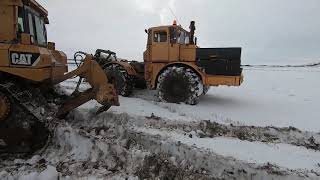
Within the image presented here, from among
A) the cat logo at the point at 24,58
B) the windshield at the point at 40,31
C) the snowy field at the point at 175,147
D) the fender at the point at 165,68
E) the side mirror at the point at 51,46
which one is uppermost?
the windshield at the point at 40,31

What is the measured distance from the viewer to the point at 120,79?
12.4 m

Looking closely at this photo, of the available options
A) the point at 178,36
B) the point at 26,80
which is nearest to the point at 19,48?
the point at 26,80

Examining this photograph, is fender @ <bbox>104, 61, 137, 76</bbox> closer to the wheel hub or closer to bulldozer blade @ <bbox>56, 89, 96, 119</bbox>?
bulldozer blade @ <bbox>56, 89, 96, 119</bbox>

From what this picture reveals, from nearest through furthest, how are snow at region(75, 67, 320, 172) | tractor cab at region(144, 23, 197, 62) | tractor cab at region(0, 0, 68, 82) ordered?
snow at region(75, 67, 320, 172) → tractor cab at region(0, 0, 68, 82) → tractor cab at region(144, 23, 197, 62)

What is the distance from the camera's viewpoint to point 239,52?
10891mm

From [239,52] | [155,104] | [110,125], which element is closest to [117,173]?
[110,125]

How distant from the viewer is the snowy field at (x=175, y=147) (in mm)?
5352

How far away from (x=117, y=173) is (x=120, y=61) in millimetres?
7831

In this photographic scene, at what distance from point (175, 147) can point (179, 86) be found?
527 centimetres

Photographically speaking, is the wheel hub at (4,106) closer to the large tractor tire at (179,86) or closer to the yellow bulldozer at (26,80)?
the yellow bulldozer at (26,80)

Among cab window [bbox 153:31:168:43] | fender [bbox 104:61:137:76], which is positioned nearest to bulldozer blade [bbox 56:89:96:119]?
cab window [bbox 153:31:168:43]

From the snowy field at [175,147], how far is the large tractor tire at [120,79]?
2982 mm

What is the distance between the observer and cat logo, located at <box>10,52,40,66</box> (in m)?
6.39

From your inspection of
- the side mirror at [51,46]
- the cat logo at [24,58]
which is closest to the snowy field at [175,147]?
the cat logo at [24,58]
